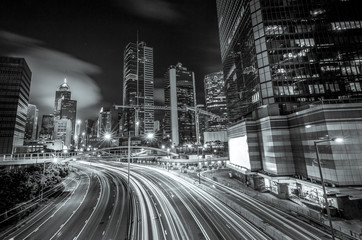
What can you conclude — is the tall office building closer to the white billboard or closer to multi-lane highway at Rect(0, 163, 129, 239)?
the white billboard

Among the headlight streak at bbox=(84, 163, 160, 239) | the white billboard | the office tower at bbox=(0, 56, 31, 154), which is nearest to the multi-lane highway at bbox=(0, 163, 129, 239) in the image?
the headlight streak at bbox=(84, 163, 160, 239)

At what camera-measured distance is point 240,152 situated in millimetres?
59531

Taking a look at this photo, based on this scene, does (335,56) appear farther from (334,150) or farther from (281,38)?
(334,150)

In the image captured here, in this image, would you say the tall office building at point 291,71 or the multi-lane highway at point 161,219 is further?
the tall office building at point 291,71

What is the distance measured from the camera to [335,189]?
30.0 meters

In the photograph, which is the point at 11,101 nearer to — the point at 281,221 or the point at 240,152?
the point at 240,152

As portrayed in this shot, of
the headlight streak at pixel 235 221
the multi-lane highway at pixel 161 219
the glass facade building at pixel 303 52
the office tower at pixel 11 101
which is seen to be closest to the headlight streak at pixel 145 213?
the multi-lane highway at pixel 161 219

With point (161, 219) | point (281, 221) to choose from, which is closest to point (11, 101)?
point (161, 219)

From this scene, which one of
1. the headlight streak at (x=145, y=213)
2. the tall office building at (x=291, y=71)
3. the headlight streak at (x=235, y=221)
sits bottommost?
the headlight streak at (x=235, y=221)

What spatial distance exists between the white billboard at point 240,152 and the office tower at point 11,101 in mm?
107155

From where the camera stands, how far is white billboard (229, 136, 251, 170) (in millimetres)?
53831

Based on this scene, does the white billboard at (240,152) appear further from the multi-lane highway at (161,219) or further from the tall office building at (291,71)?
the multi-lane highway at (161,219)

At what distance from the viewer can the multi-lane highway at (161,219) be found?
22.6 meters

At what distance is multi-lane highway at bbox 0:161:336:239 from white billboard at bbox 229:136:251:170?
16.9m
